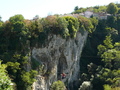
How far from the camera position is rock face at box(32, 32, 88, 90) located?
97.9 feet

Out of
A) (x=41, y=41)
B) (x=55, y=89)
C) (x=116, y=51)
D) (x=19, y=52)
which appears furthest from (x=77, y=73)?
(x=19, y=52)

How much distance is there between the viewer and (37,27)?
29.5 metres

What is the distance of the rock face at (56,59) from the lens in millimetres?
29839

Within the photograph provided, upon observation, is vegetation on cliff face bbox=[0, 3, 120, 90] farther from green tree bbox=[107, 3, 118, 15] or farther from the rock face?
green tree bbox=[107, 3, 118, 15]

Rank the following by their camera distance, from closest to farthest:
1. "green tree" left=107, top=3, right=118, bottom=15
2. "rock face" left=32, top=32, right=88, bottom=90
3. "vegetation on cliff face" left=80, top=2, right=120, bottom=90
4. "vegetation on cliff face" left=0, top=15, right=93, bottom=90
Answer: "vegetation on cliff face" left=0, top=15, right=93, bottom=90 < "rock face" left=32, top=32, right=88, bottom=90 < "vegetation on cliff face" left=80, top=2, right=120, bottom=90 < "green tree" left=107, top=3, right=118, bottom=15

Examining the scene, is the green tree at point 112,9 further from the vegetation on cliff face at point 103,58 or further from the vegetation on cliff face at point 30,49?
the vegetation on cliff face at point 30,49

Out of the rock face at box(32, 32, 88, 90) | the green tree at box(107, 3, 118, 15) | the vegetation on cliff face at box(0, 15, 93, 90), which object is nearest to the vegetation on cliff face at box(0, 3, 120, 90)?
the vegetation on cliff face at box(0, 15, 93, 90)

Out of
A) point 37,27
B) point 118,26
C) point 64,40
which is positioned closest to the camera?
point 37,27

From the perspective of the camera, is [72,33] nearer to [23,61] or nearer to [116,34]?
[23,61]

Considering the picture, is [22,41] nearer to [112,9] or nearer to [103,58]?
[103,58]

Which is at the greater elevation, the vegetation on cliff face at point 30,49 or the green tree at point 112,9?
the green tree at point 112,9

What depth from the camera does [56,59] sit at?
3419 centimetres

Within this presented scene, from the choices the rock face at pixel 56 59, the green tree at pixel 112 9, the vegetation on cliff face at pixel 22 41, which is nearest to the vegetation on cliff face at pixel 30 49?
the vegetation on cliff face at pixel 22 41

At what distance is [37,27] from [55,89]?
1031 centimetres
